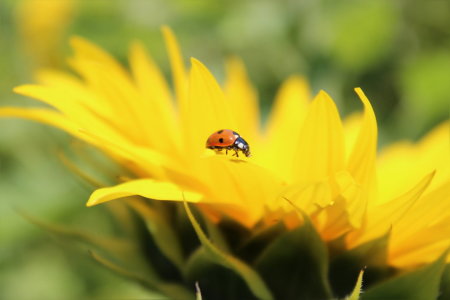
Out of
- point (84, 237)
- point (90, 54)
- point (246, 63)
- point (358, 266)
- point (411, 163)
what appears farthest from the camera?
point (246, 63)

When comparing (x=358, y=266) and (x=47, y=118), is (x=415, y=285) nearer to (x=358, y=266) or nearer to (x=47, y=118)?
(x=358, y=266)

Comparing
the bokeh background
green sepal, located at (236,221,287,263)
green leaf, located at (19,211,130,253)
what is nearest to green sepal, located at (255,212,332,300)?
green sepal, located at (236,221,287,263)

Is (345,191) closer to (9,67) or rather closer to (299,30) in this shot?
(299,30)

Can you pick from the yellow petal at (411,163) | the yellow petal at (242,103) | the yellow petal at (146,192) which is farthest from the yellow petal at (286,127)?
the yellow petal at (146,192)

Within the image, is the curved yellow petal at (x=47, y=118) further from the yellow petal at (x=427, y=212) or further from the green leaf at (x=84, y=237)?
the yellow petal at (x=427, y=212)

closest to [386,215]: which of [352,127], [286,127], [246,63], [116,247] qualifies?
[116,247]

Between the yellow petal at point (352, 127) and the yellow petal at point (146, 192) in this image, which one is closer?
the yellow petal at point (146, 192)

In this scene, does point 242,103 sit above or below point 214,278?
above
